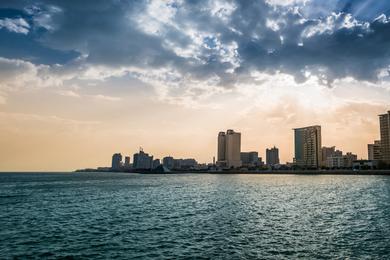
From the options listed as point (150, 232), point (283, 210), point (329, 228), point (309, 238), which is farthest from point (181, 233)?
point (283, 210)

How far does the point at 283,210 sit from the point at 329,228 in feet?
57.6

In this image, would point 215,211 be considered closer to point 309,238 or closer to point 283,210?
point 283,210

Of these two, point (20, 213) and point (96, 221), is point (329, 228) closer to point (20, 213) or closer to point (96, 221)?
point (96, 221)

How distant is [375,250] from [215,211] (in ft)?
97.8

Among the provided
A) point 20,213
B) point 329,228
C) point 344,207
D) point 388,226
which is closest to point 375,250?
point 329,228

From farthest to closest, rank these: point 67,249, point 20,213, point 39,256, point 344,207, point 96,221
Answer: point 344,207
point 20,213
point 96,221
point 67,249
point 39,256

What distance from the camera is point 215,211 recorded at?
57.1 metres

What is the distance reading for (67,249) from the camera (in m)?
31.4

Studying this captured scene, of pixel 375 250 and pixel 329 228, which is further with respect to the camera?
pixel 329 228

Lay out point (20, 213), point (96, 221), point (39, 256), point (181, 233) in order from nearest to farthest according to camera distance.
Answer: point (39, 256) < point (181, 233) < point (96, 221) < point (20, 213)

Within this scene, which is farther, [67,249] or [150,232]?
[150,232]

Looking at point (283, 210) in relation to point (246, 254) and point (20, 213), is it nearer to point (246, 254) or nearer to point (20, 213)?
point (246, 254)

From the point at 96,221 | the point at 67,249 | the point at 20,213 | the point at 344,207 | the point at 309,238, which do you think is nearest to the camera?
the point at 67,249

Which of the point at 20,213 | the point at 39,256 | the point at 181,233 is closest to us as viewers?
the point at 39,256
